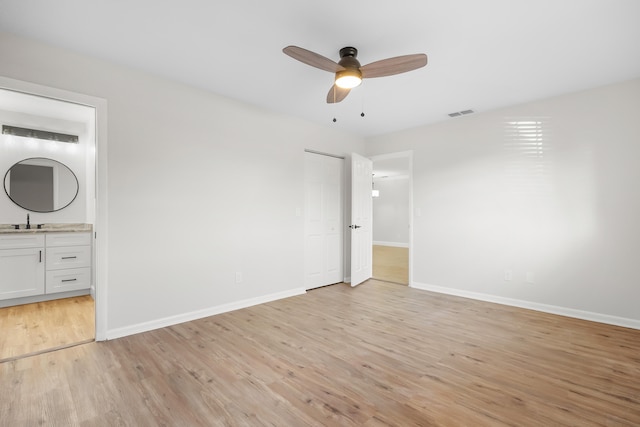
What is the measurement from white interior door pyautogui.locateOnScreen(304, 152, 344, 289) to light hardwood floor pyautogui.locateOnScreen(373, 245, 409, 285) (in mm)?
960

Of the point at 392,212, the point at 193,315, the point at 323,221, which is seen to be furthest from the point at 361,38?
the point at 392,212

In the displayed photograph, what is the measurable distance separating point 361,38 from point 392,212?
8.60 meters

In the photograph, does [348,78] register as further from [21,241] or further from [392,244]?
[392,244]

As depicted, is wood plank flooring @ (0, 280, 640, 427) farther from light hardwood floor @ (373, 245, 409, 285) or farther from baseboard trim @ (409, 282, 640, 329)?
light hardwood floor @ (373, 245, 409, 285)

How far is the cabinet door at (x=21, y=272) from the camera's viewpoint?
3711 mm

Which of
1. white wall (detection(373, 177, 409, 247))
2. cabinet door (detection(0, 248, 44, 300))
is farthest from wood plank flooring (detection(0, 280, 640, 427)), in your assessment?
white wall (detection(373, 177, 409, 247))

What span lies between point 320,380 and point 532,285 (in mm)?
3085

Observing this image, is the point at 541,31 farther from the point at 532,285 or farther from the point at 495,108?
the point at 532,285

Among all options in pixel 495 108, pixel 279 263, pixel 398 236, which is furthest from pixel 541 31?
pixel 398 236

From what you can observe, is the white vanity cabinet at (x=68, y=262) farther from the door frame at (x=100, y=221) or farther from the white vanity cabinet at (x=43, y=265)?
the door frame at (x=100, y=221)

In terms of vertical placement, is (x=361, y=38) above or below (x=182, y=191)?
above

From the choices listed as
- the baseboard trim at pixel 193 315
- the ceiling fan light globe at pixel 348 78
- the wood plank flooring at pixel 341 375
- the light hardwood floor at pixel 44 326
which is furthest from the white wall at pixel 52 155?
the ceiling fan light globe at pixel 348 78

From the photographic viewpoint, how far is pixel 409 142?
16.2 ft

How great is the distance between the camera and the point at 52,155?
445cm
